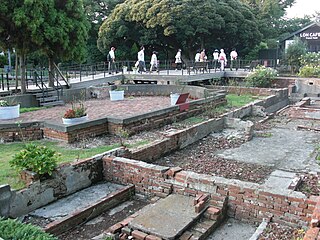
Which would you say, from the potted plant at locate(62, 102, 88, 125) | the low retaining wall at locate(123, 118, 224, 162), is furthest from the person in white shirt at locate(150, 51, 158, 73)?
the potted plant at locate(62, 102, 88, 125)

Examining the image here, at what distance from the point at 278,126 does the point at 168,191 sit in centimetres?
744

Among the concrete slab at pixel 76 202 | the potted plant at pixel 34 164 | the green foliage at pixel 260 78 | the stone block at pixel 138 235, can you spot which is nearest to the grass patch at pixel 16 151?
the potted plant at pixel 34 164

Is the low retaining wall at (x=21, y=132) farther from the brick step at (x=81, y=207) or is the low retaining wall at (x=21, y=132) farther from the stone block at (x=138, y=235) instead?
the stone block at (x=138, y=235)

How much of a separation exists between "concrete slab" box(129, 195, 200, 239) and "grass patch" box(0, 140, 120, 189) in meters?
2.06

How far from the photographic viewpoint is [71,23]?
1369cm

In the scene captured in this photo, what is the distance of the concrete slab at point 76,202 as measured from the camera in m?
5.52

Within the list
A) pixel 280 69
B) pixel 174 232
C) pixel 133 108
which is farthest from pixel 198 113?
pixel 280 69

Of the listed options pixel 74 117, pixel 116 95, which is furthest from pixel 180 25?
pixel 74 117

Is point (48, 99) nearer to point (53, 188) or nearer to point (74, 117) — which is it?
point (74, 117)

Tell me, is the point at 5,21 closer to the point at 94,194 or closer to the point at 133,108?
the point at 133,108

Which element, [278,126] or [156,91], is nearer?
[278,126]

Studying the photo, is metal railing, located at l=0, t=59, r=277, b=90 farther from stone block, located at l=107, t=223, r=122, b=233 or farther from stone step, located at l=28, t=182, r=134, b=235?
stone block, located at l=107, t=223, r=122, b=233

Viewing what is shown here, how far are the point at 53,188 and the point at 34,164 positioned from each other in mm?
531

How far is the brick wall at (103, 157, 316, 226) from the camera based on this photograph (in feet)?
16.8
